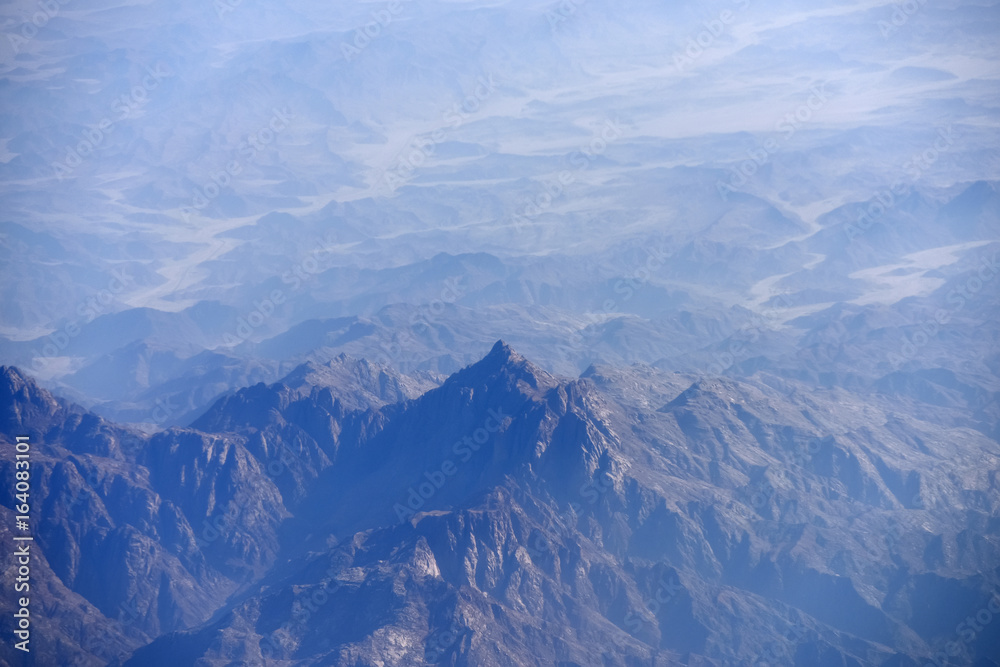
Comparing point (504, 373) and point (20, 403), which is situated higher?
point (20, 403)

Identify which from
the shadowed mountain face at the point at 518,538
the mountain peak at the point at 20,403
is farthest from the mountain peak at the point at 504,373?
the mountain peak at the point at 20,403

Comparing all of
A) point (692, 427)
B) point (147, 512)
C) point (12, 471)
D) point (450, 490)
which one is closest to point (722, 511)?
point (692, 427)

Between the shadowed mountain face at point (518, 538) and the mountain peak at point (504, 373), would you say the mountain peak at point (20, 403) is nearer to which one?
the shadowed mountain face at point (518, 538)

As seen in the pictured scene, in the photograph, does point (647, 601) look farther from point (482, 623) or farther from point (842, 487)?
point (842, 487)

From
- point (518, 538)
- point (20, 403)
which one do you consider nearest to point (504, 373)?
point (518, 538)

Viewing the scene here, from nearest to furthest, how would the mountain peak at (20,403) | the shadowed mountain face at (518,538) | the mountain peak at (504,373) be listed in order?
the shadowed mountain face at (518,538)
the mountain peak at (504,373)
the mountain peak at (20,403)

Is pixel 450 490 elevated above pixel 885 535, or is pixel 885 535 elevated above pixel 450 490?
pixel 450 490

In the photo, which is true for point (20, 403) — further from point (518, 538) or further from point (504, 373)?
point (518, 538)

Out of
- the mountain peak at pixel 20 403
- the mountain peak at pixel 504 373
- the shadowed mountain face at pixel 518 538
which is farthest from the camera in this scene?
the mountain peak at pixel 20 403
